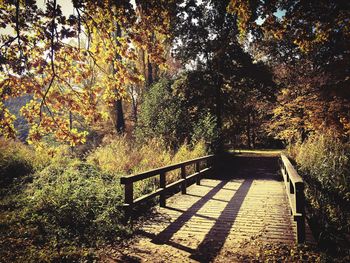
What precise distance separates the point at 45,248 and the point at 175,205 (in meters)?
3.58

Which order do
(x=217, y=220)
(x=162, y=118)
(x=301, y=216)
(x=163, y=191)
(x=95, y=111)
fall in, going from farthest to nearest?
(x=162, y=118) < (x=163, y=191) < (x=217, y=220) < (x=95, y=111) < (x=301, y=216)

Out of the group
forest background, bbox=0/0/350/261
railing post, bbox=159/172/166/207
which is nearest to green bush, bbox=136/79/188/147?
forest background, bbox=0/0/350/261

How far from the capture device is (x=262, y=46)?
20.8 metres

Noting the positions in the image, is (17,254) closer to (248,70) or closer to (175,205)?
(175,205)

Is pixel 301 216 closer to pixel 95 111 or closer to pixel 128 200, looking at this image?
pixel 128 200

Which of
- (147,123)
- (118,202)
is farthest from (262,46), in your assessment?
(118,202)

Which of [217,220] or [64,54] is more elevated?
[64,54]

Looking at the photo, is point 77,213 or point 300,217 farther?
point 77,213

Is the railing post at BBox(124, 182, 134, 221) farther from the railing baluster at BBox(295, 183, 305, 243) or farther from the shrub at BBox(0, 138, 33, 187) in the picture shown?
the shrub at BBox(0, 138, 33, 187)

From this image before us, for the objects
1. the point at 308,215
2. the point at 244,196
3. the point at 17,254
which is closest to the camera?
the point at 17,254

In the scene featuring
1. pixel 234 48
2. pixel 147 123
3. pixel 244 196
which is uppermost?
pixel 234 48

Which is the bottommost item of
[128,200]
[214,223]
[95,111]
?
[214,223]

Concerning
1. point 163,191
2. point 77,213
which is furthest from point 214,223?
point 77,213

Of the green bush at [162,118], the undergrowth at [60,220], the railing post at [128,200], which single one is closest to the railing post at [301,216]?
the undergrowth at [60,220]
